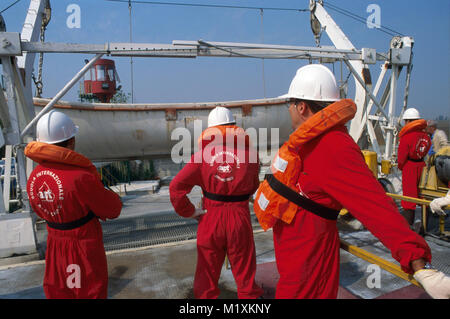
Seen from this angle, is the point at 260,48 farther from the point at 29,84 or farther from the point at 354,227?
the point at 29,84

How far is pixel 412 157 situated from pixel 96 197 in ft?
16.6

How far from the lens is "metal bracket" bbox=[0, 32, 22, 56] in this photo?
417 centimetres

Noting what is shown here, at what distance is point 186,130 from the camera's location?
869cm

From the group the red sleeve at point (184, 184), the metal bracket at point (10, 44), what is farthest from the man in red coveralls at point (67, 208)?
the metal bracket at point (10, 44)

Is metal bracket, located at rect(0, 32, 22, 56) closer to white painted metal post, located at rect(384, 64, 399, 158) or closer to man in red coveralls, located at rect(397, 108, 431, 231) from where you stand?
man in red coveralls, located at rect(397, 108, 431, 231)

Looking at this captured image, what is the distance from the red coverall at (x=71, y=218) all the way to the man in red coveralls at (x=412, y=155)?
15.8 ft

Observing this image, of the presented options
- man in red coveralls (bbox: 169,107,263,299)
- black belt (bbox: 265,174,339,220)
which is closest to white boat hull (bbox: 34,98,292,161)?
man in red coveralls (bbox: 169,107,263,299)

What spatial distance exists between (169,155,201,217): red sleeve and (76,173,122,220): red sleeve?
0.63 meters

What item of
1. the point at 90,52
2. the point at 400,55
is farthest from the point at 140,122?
the point at 400,55

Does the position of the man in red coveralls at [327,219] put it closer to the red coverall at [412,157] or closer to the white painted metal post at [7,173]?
the red coverall at [412,157]
